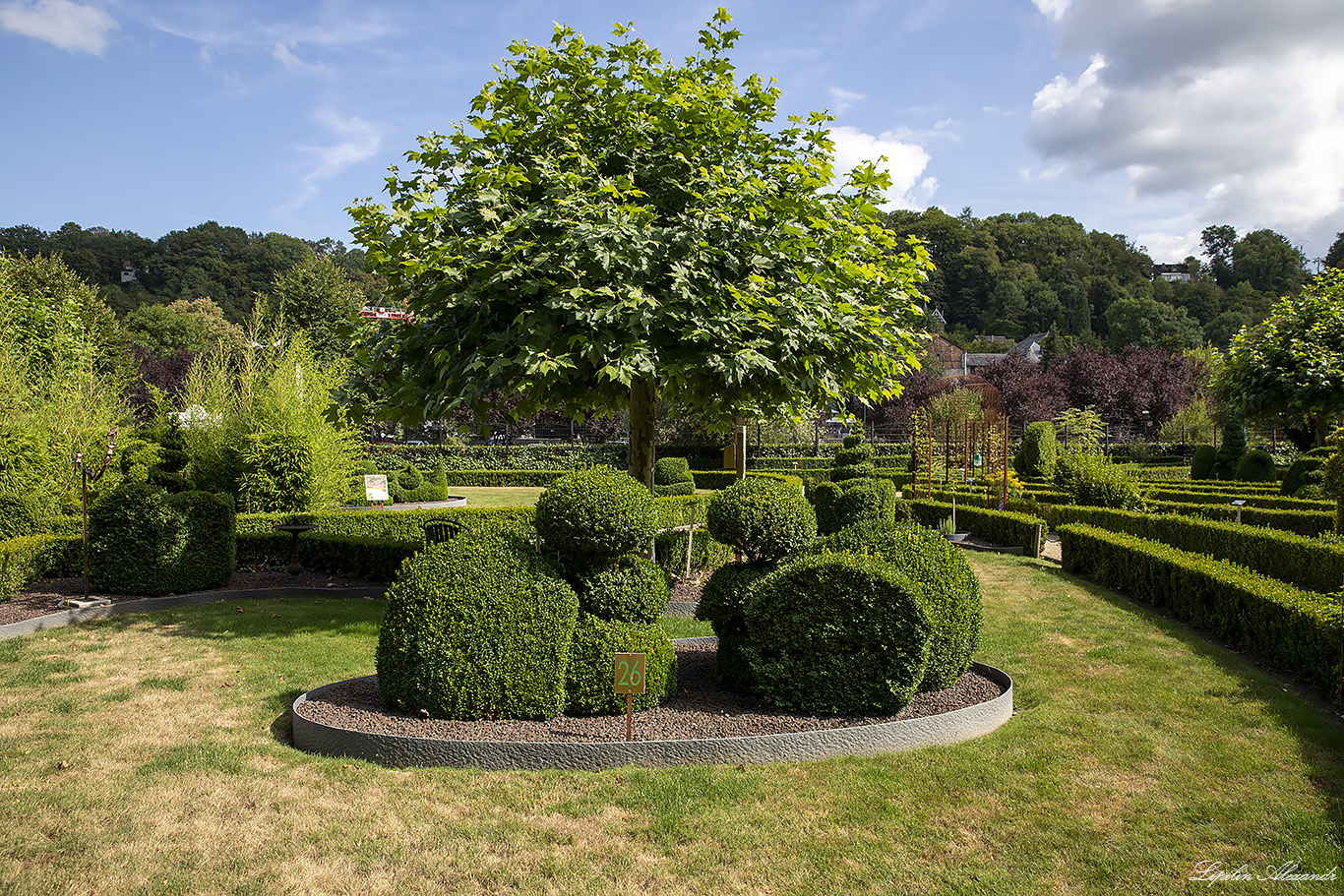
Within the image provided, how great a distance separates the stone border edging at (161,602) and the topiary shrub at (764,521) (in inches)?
132

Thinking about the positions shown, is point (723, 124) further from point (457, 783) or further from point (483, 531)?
point (457, 783)

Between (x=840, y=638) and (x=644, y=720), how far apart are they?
4.67ft

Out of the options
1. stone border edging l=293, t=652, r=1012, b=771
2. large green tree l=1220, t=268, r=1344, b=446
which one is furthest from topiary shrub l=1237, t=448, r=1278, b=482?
stone border edging l=293, t=652, r=1012, b=771

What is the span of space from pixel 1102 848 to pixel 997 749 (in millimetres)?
1207

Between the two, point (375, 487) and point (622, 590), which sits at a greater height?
point (375, 487)

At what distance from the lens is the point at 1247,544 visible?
10.4 meters

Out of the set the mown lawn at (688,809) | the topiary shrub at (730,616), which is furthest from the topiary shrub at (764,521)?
the mown lawn at (688,809)

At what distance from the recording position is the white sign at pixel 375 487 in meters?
17.4

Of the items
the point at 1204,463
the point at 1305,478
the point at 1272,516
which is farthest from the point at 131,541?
the point at 1204,463

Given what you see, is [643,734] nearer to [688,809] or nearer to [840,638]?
[688,809]

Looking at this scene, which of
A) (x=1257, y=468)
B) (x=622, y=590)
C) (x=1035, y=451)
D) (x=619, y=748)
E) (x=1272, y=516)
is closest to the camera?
(x=619, y=748)

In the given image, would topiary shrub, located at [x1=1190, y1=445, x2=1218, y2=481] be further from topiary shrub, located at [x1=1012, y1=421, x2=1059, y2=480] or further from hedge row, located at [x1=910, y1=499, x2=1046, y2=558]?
hedge row, located at [x1=910, y1=499, x2=1046, y2=558]

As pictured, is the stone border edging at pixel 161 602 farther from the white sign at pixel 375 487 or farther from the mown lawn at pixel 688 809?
the white sign at pixel 375 487

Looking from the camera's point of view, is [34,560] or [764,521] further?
[34,560]
